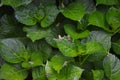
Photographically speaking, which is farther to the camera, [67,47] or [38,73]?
[38,73]

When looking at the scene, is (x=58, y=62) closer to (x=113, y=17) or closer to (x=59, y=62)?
(x=59, y=62)

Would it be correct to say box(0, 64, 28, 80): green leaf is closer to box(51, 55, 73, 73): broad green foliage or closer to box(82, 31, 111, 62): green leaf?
box(51, 55, 73, 73): broad green foliage

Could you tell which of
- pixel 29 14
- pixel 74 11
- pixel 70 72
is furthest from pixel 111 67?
pixel 29 14

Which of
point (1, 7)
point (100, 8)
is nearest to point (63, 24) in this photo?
point (100, 8)

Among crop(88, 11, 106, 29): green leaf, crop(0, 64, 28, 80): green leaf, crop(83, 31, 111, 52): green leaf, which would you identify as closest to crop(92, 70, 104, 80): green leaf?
crop(83, 31, 111, 52): green leaf

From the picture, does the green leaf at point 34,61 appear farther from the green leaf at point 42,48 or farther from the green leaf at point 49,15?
the green leaf at point 49,15

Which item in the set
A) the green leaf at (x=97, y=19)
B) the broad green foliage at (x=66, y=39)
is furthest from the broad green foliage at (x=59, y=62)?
the green leaf at (x=97, y=19)

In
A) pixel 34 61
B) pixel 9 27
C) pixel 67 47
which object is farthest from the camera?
pixel 9 27
